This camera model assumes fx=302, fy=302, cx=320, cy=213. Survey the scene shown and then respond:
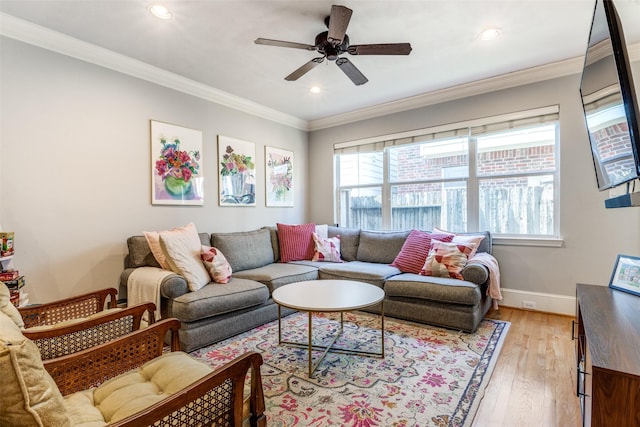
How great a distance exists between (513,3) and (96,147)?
3551mm

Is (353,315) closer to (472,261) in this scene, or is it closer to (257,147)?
(472,261)

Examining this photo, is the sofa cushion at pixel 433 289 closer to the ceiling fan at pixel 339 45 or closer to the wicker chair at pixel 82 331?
the ceiling fan at pixel 339 45

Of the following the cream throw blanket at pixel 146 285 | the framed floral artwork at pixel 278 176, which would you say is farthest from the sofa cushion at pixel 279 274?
the framed floral artwork at pixel 278 176

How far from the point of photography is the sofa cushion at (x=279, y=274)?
3.05m

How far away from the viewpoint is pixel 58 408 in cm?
75

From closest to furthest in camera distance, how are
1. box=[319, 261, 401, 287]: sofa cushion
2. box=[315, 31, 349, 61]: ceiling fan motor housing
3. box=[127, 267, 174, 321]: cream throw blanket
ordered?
box=[315, 31, 349, 61]: ceiling fan motor housing → box=[127, 267, 174, 321]: cream throw blanket → box=[319, 261, 401, 287]: sofa cushion

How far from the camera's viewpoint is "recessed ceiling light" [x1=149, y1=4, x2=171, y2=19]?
6.98 feet

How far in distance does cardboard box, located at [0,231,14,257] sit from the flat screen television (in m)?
3.49

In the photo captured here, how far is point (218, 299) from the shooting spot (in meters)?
2.50

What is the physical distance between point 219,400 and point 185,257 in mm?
1824

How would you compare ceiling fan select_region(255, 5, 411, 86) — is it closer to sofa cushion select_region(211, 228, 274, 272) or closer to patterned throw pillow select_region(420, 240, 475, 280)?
patterned throw pillow select_region(420, 240, 475, 280)

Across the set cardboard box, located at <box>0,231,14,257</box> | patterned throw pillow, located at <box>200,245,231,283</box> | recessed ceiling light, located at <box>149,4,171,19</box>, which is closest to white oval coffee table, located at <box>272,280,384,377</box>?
patterned throw pillow, located at <box>200,245,231,283</box>

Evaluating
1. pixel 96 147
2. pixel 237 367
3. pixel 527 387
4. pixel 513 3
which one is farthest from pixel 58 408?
pixel 513 3

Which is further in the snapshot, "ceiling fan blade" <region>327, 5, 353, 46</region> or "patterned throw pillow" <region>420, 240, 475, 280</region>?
"patterned throw pillow" <region>420, 240, 475, 280</region>
